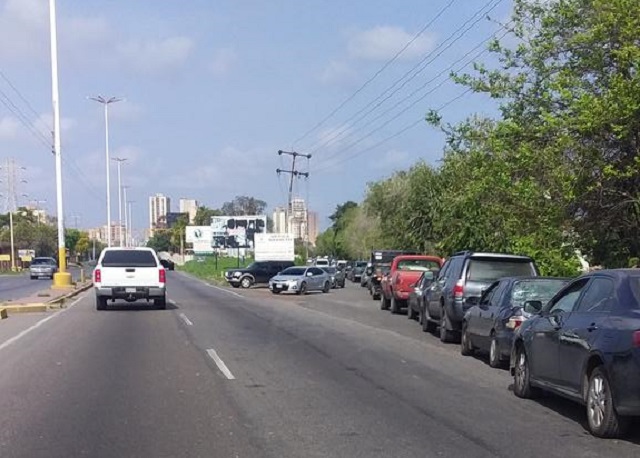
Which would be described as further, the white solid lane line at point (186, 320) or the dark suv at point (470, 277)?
the white solid lane line at point (186, 320)

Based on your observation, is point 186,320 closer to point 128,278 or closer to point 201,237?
point 128,278

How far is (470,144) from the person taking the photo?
2359 cm

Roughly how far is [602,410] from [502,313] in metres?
5.42

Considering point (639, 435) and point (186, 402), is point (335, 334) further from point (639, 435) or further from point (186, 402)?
point (639, 435)

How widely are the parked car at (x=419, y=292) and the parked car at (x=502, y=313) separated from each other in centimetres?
595

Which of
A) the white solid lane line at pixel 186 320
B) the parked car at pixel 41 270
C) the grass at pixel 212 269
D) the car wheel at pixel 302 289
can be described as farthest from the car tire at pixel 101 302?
the parked car at pixel 41 270

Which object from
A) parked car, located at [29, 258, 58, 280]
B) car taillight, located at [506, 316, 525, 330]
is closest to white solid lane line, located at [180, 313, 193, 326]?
car taillight, located at [506, 316, 525, 330]

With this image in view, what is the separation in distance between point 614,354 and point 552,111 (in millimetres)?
12903

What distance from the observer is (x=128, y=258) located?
2709 cm

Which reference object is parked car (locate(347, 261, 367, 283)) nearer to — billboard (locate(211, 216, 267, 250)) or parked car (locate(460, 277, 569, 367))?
billboard (locate(211, 216, 267, 250))

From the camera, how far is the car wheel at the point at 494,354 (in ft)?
44.5

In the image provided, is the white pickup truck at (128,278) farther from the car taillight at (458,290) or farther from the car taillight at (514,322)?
the car taillight at (514,322)

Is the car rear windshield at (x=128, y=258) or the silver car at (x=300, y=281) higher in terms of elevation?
the car rear windshield at (x=128, y=258)

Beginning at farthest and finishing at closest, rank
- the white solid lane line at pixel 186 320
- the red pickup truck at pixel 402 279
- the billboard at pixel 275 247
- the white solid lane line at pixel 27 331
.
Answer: the billboard at pixel 275 247, the red pickup truck at pixel 402 279, the white solid lane line at pixel 186 320, the white solid lane line at pixel 27 331
